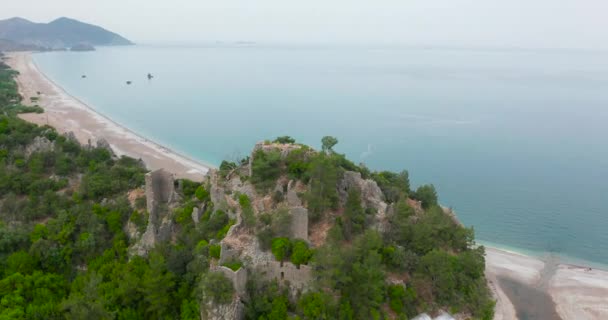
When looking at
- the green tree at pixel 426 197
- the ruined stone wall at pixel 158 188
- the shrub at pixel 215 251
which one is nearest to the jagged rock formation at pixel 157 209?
the ruined stone wall at pixel 158 188

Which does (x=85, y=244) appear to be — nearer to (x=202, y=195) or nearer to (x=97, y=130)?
(x=202, y=195)

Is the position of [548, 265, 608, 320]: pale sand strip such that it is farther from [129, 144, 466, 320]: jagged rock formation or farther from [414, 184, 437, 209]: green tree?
[129, 144, 466, 320]: jagged rock formation

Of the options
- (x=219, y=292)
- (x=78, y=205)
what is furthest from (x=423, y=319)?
(x=78, y=205)

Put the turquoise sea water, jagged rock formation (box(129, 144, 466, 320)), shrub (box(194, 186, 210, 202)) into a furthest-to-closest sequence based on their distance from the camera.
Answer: the turquoise sea water → shrub (box(194, 186, 210, 202)) → jagged rock formation (box(129, 144, 466, 320))

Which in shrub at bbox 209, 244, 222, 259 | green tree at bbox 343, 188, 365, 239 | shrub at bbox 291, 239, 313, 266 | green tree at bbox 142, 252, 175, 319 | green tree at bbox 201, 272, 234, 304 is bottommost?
green tree at bbox 142, 252, 175, 319

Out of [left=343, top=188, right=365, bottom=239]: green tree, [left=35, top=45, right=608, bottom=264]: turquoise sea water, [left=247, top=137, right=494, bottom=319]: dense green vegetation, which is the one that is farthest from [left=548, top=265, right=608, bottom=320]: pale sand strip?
[left=343, top=188, right=365, bottom=239]: green tree

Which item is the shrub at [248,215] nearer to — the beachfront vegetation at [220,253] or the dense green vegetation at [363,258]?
the beachfront vegetation at [220,253]

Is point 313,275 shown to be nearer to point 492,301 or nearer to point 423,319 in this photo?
point 423,319
